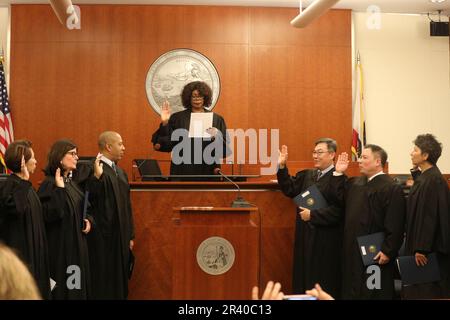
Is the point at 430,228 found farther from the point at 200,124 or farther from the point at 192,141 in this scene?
the point at 192,141

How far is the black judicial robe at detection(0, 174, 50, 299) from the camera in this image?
13.9 ft

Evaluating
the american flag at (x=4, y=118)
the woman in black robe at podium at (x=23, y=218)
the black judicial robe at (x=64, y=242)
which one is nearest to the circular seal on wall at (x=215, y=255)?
the black judicial robe at (x=64, y=242)

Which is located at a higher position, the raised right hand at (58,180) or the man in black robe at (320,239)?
the raised right hand at (58,180)

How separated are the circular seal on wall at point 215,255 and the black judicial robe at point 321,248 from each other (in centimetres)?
111

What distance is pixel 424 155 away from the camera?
516cm

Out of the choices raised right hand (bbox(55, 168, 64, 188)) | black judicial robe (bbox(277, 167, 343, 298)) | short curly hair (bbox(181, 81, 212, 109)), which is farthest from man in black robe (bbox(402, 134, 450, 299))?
raised right hand (bbox(55, 168, 64, 188))

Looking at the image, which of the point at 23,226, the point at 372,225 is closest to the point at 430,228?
the point at 372,225

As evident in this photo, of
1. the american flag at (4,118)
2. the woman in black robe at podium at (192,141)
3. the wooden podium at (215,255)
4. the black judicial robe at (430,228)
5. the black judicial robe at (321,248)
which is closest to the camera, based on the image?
the wooden podium at (215,255)

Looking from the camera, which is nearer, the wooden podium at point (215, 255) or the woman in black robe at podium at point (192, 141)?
the wooden podium at point (215, 255)

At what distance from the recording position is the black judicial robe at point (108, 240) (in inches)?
206

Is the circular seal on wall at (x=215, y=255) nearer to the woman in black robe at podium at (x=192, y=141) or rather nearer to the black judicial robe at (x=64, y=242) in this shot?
the black judicial robe at (x=64, y=242)

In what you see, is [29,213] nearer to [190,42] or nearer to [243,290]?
→ [243,290]

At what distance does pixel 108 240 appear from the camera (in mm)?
5270

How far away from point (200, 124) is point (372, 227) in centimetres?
188
